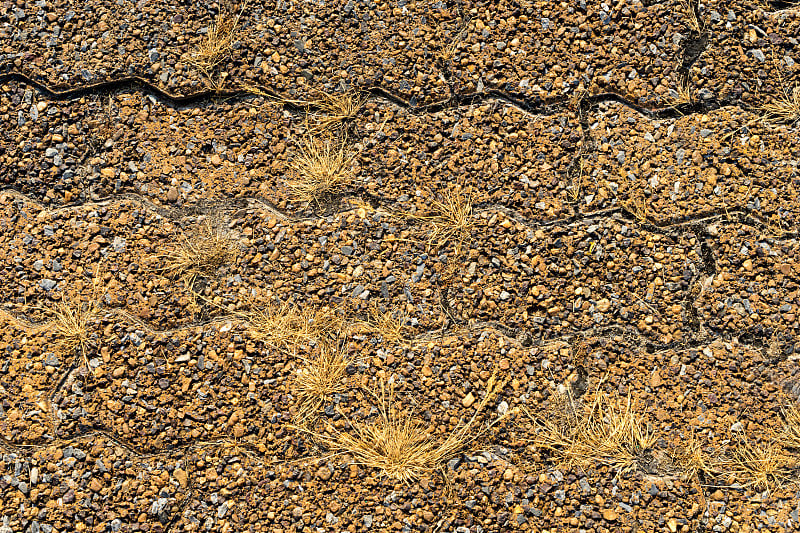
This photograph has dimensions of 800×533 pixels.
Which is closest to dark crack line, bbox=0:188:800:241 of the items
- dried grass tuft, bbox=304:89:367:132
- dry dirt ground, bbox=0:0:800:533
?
dry dirt ground, bbox=0:0:800:533

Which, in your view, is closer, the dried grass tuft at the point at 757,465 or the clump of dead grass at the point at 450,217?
the dried grass tuft at the point at 757,465

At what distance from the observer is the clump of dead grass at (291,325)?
2199 millimetres

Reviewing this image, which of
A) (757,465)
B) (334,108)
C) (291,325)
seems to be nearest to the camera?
(757,465)

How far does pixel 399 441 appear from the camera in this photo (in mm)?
2121

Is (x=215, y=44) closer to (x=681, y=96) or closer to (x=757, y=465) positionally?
(x=681, y=96)

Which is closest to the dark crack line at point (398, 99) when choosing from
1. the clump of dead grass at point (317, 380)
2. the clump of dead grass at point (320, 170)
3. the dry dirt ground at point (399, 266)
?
the dry dirt ground at point (399, 266)

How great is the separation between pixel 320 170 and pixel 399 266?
37 cm

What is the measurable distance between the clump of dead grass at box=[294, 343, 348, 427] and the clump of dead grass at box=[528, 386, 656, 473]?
1.83 feet

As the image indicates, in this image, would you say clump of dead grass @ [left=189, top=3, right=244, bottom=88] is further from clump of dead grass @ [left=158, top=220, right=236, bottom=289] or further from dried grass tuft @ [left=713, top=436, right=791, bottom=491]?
dried grass tuft @ [left=713, top=436, right=791, bottom=491]

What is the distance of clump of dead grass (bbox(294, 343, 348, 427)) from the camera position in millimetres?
2158

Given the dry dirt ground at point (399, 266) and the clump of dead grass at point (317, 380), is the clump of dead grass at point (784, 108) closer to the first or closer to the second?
the dry dirt ground at point (399, 266)

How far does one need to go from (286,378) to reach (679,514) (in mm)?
1143

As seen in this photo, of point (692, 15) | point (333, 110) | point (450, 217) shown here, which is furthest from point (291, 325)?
point (692, 15)

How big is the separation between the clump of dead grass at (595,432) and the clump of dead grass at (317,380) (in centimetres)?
56
